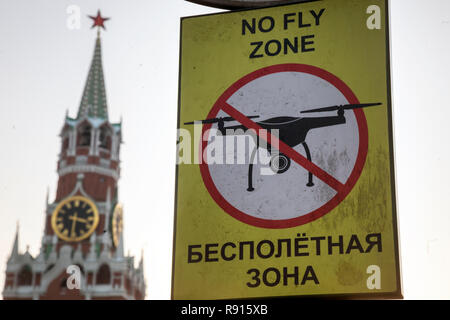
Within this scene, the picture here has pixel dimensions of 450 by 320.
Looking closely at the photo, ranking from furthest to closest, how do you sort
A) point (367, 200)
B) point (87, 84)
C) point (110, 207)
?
point (87, 84), point (110, 207), point (367, 200)

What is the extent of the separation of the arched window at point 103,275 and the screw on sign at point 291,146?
68.8 m

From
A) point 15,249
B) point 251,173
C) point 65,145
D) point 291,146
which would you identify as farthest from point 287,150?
point 65,145

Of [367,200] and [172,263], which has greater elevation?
[367,200]

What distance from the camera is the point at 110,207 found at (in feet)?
242

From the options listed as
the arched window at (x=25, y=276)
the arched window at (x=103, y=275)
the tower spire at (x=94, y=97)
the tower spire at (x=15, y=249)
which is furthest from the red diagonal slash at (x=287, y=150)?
the tower spire at (x=94, y=97)

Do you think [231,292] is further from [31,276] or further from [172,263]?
[31,276]

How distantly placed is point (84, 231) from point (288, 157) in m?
69.0

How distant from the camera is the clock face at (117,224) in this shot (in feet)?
244

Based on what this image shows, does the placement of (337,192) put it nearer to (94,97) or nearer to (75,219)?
(75,219)

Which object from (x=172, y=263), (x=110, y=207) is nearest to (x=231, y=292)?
(x=172, y=263)

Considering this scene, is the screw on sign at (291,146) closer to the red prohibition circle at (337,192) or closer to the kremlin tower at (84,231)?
the red prohibition circle at (337,192)

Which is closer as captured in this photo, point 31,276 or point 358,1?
point 358,1
